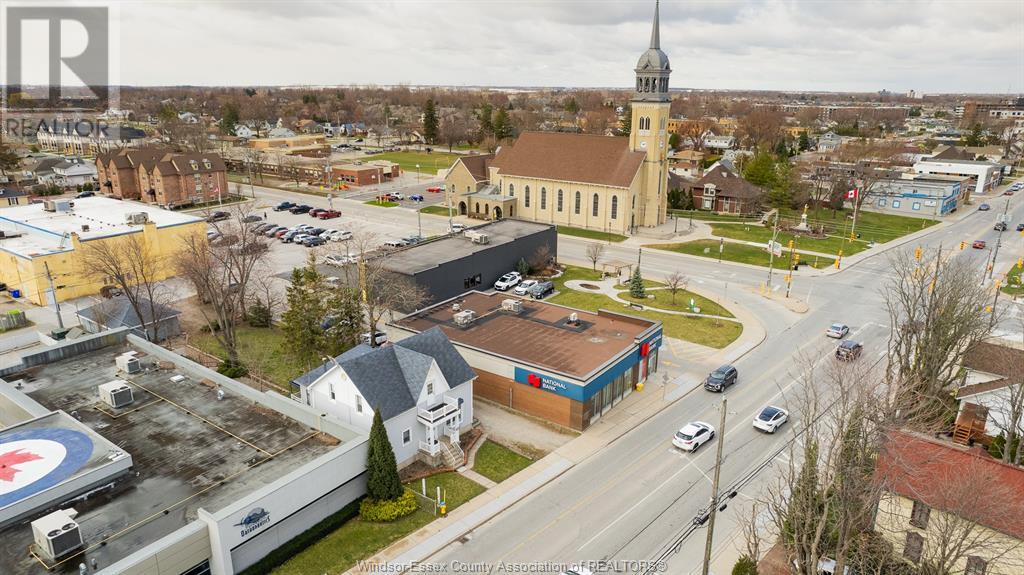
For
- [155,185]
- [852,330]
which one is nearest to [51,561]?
[852,330]

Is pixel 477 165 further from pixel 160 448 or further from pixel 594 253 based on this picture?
pixel 160 448

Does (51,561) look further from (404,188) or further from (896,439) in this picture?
(404,188)

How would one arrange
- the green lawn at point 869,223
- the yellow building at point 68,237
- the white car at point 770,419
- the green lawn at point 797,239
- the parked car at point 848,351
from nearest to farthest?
the white car at point 770,419
the parked car at point 848,351
the yellow building at point 68,237
the green lawn at point 797,239
the green lawn at point 869,223

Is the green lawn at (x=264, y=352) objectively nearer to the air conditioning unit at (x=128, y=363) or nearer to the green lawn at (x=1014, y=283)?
the air conditioning unit at (x=128, y=363)

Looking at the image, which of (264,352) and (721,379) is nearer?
(721,379)

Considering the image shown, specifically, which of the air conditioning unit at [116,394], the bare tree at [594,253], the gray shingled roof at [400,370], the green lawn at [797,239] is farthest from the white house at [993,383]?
the air conditioning unit at [116,394]

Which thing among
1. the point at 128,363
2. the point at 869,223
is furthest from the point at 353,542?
the point at 869,223

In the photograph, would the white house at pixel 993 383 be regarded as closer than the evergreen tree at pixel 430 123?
Yes
